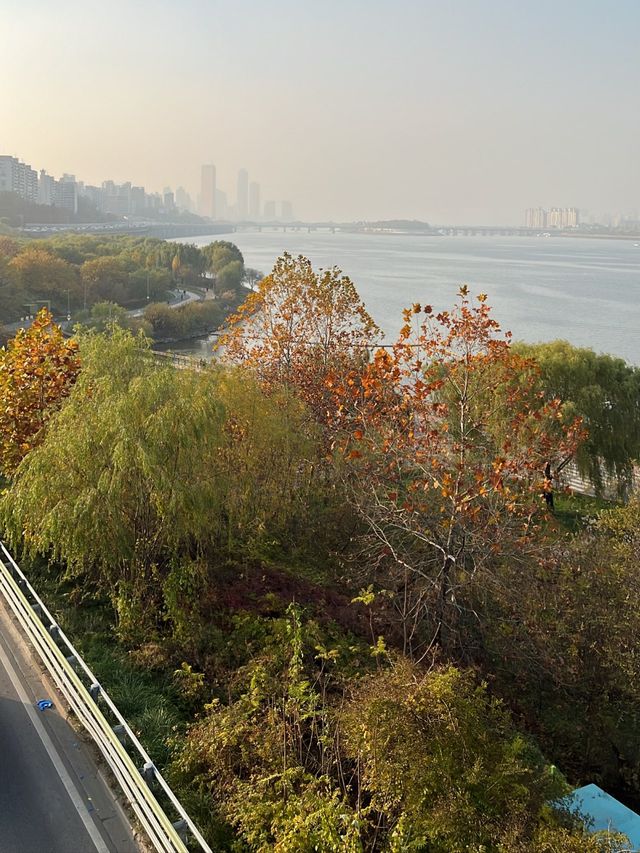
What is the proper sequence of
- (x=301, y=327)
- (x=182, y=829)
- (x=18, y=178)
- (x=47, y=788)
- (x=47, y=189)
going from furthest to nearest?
1. (x=47, y=189)
2. (x=18, y=178)
3. (x=301, y=327)
4. (x=47, y=788)
5. (x=182, y=829)

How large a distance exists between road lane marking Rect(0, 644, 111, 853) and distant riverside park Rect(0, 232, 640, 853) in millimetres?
710

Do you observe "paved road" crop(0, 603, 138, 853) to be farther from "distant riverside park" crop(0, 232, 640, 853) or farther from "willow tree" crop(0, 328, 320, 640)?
"willow tree" crop(0, 328, 320, 640)

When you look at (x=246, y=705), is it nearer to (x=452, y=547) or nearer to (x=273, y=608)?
(x=273, y=608)

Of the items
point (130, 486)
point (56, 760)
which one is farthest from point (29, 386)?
point (56, 760)

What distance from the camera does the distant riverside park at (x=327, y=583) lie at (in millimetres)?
5508

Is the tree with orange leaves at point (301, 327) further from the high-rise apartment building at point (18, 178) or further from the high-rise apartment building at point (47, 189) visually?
the high-rise apartment building at point (47, 189)

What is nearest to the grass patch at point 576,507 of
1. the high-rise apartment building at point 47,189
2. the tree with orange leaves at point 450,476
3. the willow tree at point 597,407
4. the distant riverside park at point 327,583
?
the willow tree at point 597,407

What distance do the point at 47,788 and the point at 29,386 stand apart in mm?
7038

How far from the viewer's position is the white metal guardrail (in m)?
5.39

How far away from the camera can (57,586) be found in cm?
963

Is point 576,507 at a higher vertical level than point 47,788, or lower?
lower

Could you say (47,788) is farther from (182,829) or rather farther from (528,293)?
(528,293)

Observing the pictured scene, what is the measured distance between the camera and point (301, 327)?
14.6m

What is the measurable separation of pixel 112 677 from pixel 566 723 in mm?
4941
